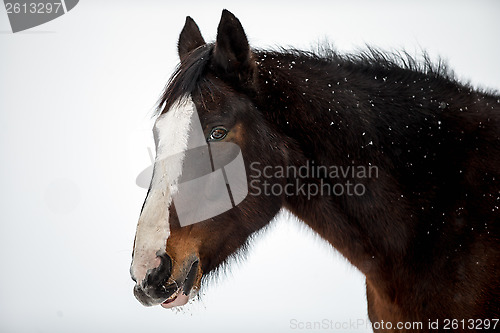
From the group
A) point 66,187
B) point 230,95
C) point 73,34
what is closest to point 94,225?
point 66,187

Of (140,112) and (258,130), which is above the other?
(258,130)

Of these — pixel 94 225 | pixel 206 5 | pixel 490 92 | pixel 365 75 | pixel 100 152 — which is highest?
pixel 206 5

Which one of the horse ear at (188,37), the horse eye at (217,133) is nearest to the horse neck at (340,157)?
the horse eye at (217,133)

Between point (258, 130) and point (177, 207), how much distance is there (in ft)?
2.21

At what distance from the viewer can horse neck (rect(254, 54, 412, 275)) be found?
263 cm

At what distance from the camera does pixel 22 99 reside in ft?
60.6

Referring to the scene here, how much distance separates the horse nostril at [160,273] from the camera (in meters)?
2.22

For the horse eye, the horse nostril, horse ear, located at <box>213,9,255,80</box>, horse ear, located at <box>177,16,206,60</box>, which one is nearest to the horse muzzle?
Answer: the horse nostril

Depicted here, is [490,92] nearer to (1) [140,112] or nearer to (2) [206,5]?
(2) [206,5]

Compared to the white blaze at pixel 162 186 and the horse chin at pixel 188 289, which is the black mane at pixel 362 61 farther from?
the horse chin at pixel 188 289

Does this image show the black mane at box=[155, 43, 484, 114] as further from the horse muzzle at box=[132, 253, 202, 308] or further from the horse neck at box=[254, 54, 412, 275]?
the horse muzzle at box=[132, 253, 202, 308]

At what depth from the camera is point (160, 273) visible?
2252 millimetres

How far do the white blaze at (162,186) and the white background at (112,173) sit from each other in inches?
21.5

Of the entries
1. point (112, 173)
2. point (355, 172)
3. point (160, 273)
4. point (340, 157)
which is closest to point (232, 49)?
point (340, 157)
